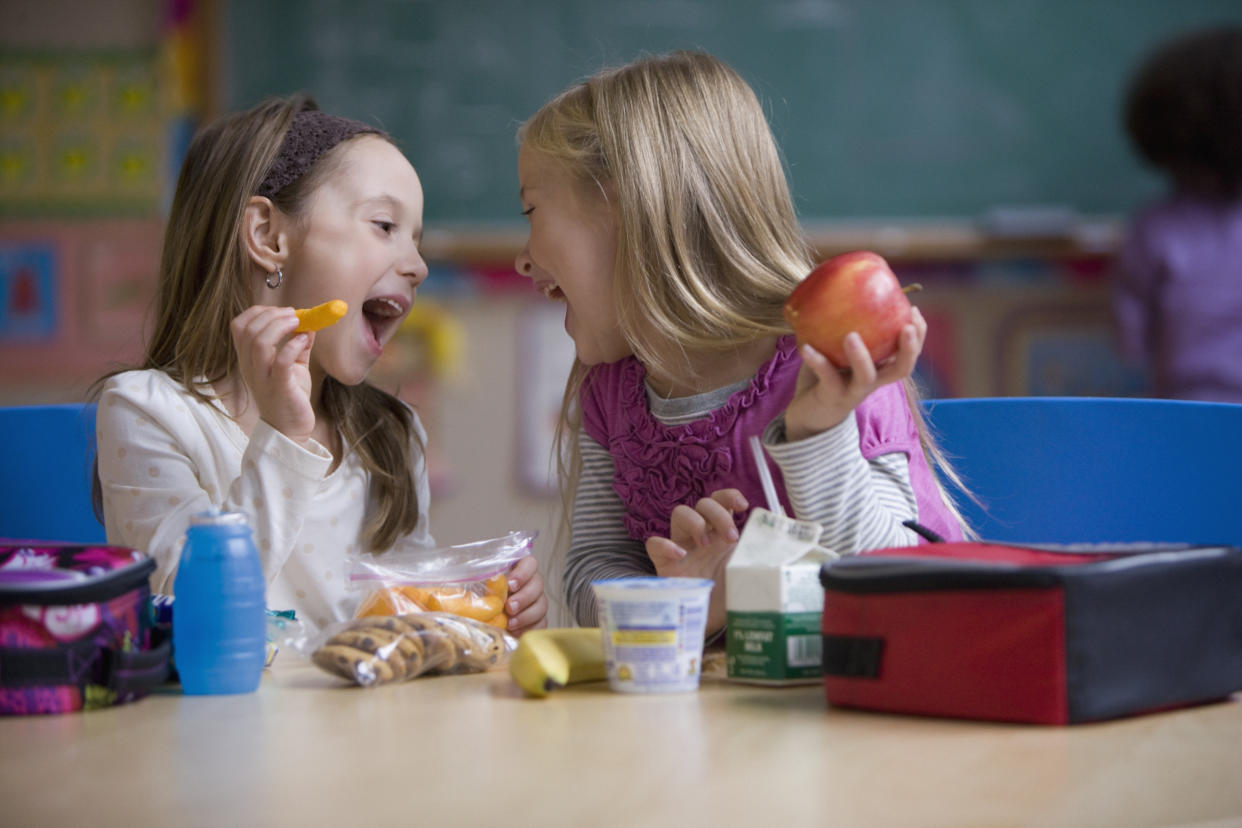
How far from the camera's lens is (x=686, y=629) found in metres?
0.95

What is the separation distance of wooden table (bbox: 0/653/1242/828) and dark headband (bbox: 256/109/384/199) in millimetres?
862

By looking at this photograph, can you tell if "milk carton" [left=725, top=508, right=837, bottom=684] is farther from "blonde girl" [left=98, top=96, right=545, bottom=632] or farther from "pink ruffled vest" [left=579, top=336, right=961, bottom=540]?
"blonde girl" [left=98, top=96, right=545, bottom=632]

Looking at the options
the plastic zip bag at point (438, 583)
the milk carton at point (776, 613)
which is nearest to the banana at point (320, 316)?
the plastic zip bag at point (438, 583)

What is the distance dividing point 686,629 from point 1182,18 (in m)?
3.13

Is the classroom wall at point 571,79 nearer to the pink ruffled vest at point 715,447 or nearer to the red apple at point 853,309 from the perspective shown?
the pink ruffled vest at point 715,447

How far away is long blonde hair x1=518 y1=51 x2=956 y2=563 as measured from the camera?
1429 mm

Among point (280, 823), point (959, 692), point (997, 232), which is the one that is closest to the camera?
point (280, 823)

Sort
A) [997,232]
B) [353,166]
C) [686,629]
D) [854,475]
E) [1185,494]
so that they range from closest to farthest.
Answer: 1. [686,629]
2. [854,475]
3. [1185,494]
4. [353,166]
5. [997,232]

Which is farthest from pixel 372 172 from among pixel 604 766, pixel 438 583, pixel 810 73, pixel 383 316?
pixel 810 73

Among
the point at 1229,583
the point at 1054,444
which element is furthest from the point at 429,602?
the point at 1054,444

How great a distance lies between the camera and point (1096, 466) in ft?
4.70

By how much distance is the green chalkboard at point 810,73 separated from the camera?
11.1 ft

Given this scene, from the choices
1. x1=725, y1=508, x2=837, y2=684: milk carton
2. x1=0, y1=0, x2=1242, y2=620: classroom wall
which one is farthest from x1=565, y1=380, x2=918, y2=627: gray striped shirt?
x1=0, y1=0, x2=1242, y2=620: classroom wall

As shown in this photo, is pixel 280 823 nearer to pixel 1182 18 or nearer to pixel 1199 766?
pixel 1199 766
